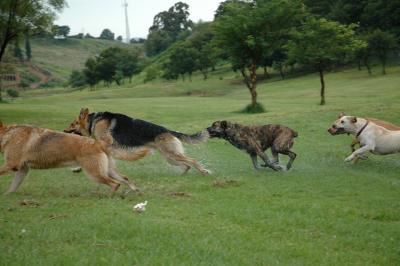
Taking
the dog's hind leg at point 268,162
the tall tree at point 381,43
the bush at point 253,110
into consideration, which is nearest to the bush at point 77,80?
the tall tree at point 381,43

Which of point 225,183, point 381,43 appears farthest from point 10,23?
point 381,43

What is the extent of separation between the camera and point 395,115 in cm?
2438

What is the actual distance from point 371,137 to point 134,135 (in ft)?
22.2

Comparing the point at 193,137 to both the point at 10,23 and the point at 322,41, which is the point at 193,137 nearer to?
the point at 10,23

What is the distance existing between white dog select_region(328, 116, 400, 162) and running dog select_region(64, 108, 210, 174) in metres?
4.82

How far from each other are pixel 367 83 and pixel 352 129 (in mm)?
51717

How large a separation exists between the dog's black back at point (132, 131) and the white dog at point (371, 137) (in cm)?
561

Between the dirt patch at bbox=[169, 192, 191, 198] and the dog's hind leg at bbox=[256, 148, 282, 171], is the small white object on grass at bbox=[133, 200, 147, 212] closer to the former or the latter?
the dirt patch at bbox=[169, 192, 191, 198]

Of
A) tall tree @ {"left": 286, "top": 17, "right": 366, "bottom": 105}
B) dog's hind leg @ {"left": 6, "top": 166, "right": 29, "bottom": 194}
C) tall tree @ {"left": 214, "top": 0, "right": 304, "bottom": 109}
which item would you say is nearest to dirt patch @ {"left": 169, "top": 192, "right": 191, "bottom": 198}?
dog's hind leg @ {"left": 6, "top": 166, "right": 29, "bottom": 194}

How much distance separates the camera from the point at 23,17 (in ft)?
112

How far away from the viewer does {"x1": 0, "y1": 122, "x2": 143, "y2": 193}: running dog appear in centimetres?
991

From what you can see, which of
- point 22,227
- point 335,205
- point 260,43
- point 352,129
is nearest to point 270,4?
point 260,43

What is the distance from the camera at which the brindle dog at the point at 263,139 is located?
13922 millimetres

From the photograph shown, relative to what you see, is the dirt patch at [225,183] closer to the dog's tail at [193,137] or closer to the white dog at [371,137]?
the dog's tail at [193,137]
